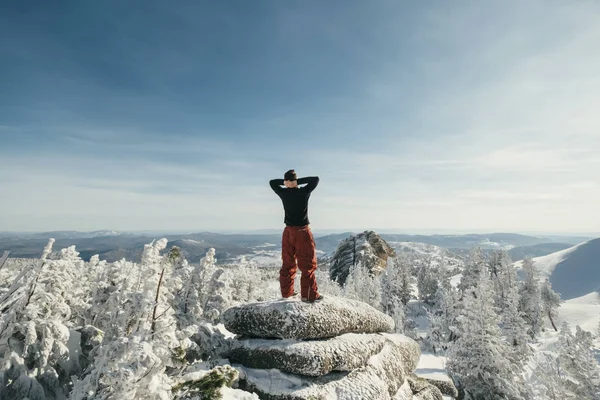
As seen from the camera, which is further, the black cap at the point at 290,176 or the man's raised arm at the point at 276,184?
the man's raised arm at the point at 276,184

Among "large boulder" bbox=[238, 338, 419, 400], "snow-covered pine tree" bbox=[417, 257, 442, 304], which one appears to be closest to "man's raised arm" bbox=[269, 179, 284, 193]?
"large boulder" bbox=[238, 338, 419, 400]

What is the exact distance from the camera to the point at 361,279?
185 ft

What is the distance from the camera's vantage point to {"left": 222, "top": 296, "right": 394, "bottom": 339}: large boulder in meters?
8.81

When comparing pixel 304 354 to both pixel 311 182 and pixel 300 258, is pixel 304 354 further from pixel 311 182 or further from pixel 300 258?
pixel 311 182

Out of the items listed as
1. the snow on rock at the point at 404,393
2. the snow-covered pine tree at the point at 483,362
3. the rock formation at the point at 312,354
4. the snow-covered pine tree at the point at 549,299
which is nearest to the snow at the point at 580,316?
the snow-covered pine tree at the point at 549,299

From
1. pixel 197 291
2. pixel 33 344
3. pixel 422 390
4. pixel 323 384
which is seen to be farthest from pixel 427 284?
pixel 33 344

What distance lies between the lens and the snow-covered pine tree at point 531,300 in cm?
5531

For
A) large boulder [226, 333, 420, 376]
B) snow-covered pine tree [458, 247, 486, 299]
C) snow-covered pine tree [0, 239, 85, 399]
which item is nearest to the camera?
snow-covered pine tree [0, 239, 85, 399]

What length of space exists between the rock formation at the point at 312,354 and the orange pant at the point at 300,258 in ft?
1.49

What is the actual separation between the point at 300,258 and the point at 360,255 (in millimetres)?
74797

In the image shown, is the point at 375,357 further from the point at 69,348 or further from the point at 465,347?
the point at 465,347

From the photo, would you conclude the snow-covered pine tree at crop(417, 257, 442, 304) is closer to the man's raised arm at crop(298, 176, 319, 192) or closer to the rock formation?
the rock formation

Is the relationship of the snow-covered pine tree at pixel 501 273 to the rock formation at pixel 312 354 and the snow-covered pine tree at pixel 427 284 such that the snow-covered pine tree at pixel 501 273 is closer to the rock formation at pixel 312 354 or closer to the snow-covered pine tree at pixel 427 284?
the snow-covered pine tree at pixel 427 284

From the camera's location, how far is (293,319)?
8789 mm
